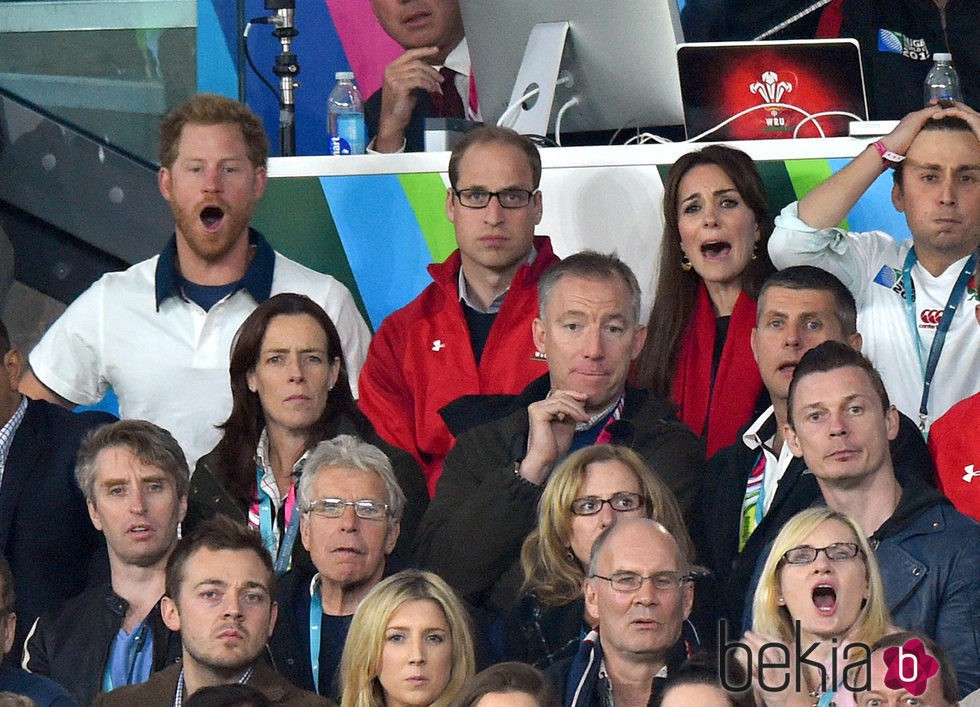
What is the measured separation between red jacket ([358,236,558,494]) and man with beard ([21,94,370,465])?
179 mm

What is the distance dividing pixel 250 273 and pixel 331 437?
80 centimetres

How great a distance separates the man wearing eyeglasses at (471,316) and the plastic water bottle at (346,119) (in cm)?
80

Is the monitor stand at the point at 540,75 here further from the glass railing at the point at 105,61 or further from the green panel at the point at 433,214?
the glass railing at the point at 105,61

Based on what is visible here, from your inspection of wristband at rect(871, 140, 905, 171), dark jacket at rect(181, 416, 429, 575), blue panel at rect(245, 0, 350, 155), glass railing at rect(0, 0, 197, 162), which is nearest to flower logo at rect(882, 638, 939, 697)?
dark jacket at rect(181, 416, 429, 575)

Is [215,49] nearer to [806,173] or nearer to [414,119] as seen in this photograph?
[414,119]

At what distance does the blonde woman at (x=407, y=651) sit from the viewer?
4586 mm

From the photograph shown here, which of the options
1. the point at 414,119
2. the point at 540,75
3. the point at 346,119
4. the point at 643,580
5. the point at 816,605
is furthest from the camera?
the point at 414,119

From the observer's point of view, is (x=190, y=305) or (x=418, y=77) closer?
(x=190, y=305)

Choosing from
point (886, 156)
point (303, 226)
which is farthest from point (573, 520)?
point (303, 226)

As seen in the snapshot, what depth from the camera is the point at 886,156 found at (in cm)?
570

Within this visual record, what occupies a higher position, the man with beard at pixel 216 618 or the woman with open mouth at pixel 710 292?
the woman with open mouth at pixel 710 292

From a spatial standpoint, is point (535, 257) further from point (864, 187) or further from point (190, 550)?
point (190, 550)

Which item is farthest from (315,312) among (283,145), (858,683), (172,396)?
(858,683)

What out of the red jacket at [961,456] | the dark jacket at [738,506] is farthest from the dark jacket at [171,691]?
the red jacket at [961,456]
